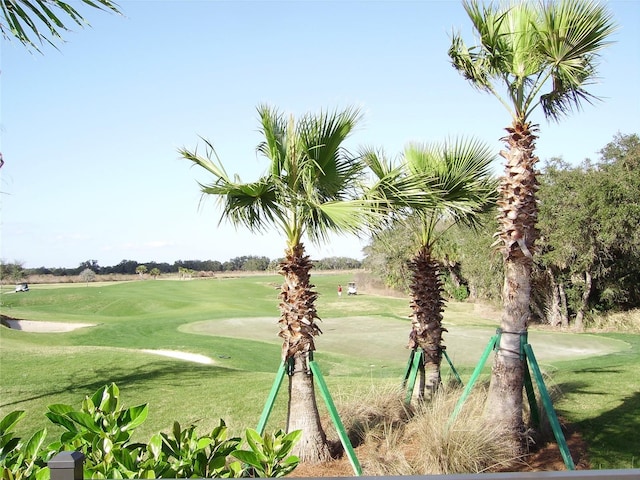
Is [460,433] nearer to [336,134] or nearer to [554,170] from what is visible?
[336,134]

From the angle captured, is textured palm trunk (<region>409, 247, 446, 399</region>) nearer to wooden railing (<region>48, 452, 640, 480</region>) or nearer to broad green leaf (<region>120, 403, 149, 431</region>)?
broad green leaf (<region>120, 403, 149, 431</region>)

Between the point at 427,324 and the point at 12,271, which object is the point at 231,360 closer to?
the point at 427,324

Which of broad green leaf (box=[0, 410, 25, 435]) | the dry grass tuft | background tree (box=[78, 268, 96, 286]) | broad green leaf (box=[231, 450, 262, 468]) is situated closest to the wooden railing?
broad green leaf (box=[231, 450, 262, 468])

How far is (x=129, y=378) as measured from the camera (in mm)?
9531

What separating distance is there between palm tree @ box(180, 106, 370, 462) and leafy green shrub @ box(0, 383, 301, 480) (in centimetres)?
266

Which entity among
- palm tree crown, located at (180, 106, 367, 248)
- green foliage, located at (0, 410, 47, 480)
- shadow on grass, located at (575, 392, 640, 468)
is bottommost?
shadow on grass, located at (575, 392, 640, 468)

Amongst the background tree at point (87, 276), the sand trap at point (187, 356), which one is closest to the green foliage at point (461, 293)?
the sand trap at point (187, 356)

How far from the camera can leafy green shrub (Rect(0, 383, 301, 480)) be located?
231 cm

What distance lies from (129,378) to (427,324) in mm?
5404

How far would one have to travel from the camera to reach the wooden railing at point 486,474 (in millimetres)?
1374

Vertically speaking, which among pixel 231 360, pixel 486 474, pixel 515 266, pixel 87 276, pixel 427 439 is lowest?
pixel 231 360

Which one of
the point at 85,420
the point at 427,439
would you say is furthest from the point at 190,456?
the point at 427,439

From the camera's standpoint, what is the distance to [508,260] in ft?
19.2

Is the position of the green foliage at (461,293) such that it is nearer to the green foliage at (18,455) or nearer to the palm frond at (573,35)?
the palm frond at (573,35)
